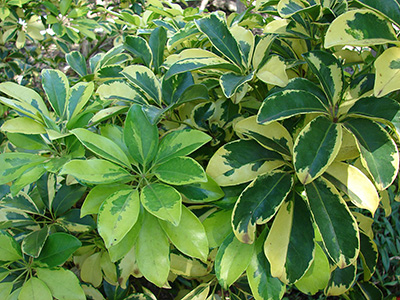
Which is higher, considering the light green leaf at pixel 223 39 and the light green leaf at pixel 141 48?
the light green leaf at pixel 223 39

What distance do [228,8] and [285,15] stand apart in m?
3.24

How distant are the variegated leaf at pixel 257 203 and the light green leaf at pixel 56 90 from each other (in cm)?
48

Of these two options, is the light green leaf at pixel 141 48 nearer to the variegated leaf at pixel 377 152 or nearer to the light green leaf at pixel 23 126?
the light green leaf at pixel 23 126

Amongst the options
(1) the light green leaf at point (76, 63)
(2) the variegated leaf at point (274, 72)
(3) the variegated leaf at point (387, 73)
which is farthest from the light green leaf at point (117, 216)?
(1) the light green leaf at point (76, 63)

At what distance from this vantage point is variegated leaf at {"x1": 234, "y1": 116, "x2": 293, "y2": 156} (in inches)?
24.0

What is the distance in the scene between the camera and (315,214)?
1.82ft

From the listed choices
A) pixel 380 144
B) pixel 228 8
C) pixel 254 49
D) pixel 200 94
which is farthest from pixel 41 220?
pixel 228 8

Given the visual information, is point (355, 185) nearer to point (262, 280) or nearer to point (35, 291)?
point (262, 280)

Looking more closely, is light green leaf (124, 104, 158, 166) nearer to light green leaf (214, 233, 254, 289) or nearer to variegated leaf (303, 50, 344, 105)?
light green leaf (214, 233, 254, 289)

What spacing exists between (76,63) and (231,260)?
2.54ft

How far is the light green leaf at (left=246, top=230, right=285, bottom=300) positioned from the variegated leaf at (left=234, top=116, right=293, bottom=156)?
0.19 metres

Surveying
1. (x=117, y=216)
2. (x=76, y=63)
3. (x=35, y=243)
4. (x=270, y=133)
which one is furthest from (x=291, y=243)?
(x=76, y=63)

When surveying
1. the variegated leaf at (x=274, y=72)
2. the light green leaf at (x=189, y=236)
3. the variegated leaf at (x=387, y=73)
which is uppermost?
the variegated leaf at (x=387, y=73)

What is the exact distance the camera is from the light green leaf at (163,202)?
1.73 feet
